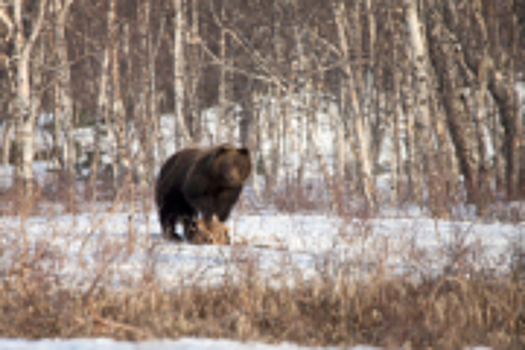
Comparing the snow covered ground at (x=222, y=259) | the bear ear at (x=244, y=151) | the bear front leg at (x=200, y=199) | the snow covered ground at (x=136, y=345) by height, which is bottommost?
the snow covered ground at (x=136, y=345)

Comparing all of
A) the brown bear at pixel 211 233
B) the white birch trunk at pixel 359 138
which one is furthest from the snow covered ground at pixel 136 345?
the white birch trunk at pixel 359 138

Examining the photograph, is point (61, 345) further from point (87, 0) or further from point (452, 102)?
point (87, 0)

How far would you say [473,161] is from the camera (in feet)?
34.6

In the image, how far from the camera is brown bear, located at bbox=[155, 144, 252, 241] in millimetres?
6855

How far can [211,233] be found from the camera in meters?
6.51

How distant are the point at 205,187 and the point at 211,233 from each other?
2.18 ft

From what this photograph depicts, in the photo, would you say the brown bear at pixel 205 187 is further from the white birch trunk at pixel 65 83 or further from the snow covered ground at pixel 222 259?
the white birch trunk at pixel 65 83

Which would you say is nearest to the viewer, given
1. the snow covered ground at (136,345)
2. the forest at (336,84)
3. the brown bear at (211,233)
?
the snow covered ground at (136,345)

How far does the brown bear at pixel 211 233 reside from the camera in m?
6.56

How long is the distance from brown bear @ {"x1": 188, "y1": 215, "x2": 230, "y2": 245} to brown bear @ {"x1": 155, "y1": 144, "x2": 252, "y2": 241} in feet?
0.18

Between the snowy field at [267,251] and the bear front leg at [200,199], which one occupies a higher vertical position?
the bear front leg at [200,199]

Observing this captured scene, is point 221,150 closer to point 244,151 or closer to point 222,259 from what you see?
point 244,151

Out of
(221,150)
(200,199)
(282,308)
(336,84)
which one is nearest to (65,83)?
(336,84)

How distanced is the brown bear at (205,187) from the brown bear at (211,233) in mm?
55
